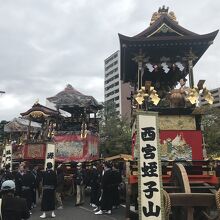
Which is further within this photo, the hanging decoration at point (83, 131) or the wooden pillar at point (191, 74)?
the hanging decoration at point (83, 131)

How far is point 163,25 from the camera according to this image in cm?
1432

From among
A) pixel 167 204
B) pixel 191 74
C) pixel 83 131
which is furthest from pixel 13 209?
pixel 83 131

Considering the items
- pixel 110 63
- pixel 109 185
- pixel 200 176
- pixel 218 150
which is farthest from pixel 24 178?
pixel 110 63

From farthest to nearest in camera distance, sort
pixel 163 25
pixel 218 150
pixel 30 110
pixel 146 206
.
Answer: pixel 218 150 < pixel 30 110 < pixel 163 25 < pixel 146 206

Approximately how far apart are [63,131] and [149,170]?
20463 millimetres

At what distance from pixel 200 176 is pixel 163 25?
→ 7.48m

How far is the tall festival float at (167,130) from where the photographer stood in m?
5.87

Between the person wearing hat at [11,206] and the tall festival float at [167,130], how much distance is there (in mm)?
2019

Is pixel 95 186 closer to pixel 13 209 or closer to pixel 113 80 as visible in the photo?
pixel 13 209

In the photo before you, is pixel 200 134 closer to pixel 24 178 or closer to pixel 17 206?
pixel 24 178

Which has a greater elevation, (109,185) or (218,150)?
(218,150)

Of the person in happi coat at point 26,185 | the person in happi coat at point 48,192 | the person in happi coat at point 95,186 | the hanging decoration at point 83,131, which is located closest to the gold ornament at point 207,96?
the person in happi coat at point 95,186

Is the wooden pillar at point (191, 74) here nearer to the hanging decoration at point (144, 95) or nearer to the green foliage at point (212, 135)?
the hanging decoration at point (144, 95)

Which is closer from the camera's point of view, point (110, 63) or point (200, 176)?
point (200, 176)
